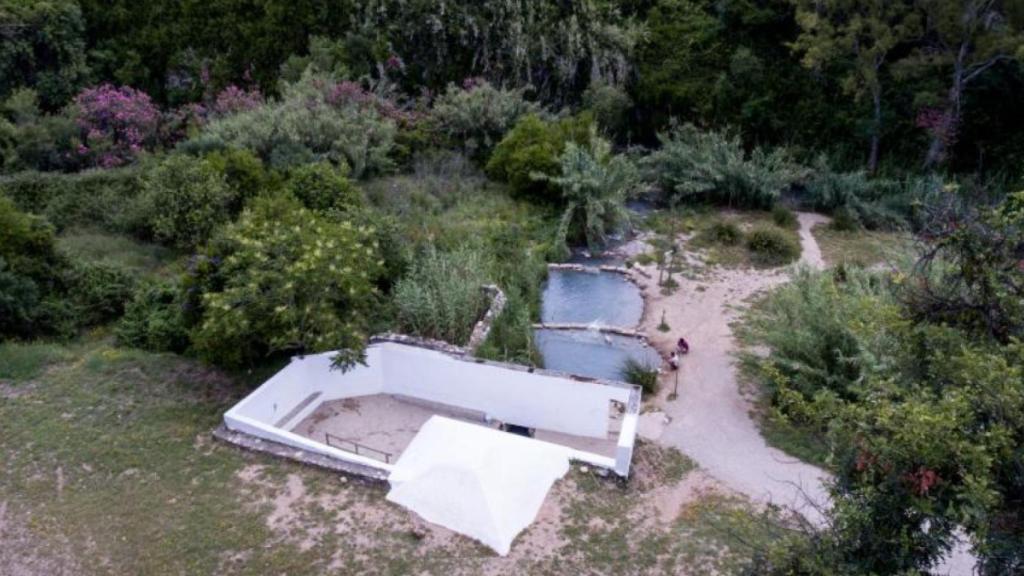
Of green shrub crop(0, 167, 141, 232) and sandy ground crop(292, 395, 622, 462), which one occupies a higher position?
green shrub crop(0, 167, 141, 232)

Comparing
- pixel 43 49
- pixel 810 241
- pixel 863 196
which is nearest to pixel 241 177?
pixel 43 49

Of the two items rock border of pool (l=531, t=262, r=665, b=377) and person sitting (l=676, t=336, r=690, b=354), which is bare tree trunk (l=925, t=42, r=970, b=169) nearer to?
rock border of pool (l=531, t=262, r=665, b=377)

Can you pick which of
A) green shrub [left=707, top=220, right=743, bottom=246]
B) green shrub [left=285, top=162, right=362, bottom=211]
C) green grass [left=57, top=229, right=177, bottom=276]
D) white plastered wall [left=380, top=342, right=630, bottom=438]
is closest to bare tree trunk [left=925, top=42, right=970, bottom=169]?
green shrub [left=707, top=220, right=743, bottom=246]

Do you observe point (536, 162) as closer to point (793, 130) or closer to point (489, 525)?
point (793, 130)

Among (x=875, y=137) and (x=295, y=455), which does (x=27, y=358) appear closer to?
(x=295, y=455)

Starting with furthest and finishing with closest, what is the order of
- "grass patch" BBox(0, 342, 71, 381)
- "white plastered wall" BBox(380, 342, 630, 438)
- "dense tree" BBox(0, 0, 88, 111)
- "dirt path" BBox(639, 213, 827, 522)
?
"dense tree" BBox(0, 0, 88, 111)
"grass patch" BBox(0, 342, 71, 381)
"white plastered wall" BBox(380, 342, 630, 438)
"dirt path" BBox(639, 213, 827, 522)

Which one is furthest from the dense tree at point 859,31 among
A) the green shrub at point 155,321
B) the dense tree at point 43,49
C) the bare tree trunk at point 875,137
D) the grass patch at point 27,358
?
the dense tree at point 43,49

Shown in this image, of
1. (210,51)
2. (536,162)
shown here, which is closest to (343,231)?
(536,162)
